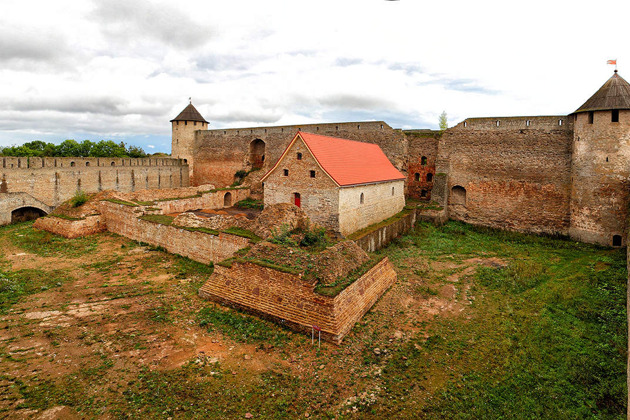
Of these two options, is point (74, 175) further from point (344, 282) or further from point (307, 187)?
point (344, 282)

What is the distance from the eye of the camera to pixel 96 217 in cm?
1838

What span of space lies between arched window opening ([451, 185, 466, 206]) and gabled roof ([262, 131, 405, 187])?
445cm

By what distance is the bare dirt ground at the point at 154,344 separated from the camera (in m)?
6.04

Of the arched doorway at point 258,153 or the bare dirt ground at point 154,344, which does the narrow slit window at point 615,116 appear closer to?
the bare dirt ground at point 154,344

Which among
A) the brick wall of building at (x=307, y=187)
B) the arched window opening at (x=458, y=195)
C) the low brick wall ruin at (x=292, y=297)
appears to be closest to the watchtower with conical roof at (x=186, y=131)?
the brick wall of building at (x=307, y=187)

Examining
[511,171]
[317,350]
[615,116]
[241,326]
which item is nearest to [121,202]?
[241,326]

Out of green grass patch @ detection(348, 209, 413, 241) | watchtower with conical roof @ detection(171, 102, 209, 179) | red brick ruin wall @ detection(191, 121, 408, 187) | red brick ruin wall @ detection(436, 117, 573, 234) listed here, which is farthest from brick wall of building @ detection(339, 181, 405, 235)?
watchtower with conical roof @ detection(171, 102, 209, 179)

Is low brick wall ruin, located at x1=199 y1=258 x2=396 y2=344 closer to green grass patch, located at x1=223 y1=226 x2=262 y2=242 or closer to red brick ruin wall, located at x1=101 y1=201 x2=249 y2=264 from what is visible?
green grass patch, located at x1=223 y1=226 x2=262 y2=242

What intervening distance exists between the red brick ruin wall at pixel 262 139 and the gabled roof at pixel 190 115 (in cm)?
143

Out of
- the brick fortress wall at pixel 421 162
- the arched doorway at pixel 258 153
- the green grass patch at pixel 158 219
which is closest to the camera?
the green grass patch at pixel 158 219

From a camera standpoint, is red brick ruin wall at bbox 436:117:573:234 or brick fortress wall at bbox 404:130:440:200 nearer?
red brick ruin wall at bbox 436:117:573:234

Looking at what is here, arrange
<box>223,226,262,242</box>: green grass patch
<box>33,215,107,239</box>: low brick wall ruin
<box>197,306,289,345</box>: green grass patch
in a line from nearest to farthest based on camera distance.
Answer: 1. <box>197,306,289,345</box>: green grass patch
2. <box>223,226,262,242</box>: green grass patch
3. <box>33,215,107,239</box>: low brick wall ruin

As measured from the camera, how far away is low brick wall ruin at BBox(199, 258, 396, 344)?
26.9 feet

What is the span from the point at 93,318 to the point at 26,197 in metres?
18.3
